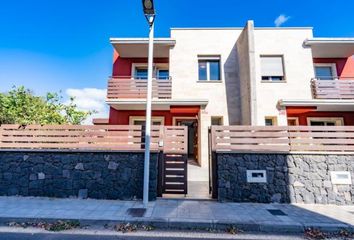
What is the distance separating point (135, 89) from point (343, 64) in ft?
45.4

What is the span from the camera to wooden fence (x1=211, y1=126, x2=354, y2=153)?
6.58 m

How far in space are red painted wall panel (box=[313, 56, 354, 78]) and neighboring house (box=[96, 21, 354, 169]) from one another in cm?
6

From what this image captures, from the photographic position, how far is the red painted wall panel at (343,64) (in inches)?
530

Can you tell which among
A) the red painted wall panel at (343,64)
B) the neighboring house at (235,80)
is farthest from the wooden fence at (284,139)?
the red painted wall panel at (343,64)

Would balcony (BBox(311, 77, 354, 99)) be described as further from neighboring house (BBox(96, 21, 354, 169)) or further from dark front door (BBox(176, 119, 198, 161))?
dark front door (BBox(176, 119, 198, 161))

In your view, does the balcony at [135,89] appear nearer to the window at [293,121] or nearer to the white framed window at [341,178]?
the window at [293,121]

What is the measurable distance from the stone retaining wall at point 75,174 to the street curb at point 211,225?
67.7 inches

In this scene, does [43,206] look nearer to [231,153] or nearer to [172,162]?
[172,162]

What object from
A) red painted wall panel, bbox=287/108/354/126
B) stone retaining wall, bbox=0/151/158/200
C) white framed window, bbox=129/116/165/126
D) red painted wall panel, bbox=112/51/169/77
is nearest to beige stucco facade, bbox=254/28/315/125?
red painted wall panel, bbox=287/108/354/126

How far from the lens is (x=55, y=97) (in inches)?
755

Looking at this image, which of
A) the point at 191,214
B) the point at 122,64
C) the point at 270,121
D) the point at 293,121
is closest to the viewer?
the point at 191,214

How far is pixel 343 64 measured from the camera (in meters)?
13.6

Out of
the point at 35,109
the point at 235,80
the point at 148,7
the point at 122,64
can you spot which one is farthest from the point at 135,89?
the point at 35,109

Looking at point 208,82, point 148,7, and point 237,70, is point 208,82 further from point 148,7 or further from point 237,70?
point 148,7
